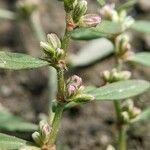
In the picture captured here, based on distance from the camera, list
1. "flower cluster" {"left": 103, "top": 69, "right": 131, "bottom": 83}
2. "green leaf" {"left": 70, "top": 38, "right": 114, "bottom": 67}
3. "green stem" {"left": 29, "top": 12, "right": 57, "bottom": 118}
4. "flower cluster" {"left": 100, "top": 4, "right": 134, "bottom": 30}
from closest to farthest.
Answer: "flower cluster" {"left": 103, "top": 69, "right": 131, "bottom": 83} < "flower cluster" {"left": 100, "top": 4, "right": 134, "bottom": 30} < "green stem" {"left": 29, "top": 12, "right": 57, "bottom": 118} < "green leaf" {"left": 70, "top": 38, "right": 114, "bottom": 67}

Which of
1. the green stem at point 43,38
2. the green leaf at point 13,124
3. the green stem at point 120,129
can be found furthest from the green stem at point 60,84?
the green stem at point 43,38

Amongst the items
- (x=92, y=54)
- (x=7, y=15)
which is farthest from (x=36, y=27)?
(x=92, y=54)

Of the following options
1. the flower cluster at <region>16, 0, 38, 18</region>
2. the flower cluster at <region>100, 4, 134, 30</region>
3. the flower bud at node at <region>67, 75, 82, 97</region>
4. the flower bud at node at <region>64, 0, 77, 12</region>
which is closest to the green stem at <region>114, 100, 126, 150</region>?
the flower cluster at <region>100, 4, 134, 30</region>

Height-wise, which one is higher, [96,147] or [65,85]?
[65,85]

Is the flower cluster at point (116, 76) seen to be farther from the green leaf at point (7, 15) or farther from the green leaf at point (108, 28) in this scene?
the green leaf at point (7, 15)

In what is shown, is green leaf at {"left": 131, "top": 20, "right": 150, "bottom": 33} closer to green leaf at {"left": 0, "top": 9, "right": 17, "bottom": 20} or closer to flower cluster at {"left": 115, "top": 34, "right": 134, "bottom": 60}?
flower cluster at {"left": 115, "top": 34, "right": 134, "bottom": 60}

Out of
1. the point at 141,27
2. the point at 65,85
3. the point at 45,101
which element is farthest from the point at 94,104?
the point at 65,85

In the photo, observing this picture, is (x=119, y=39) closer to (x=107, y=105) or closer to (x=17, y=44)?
(x=107, y=105)
